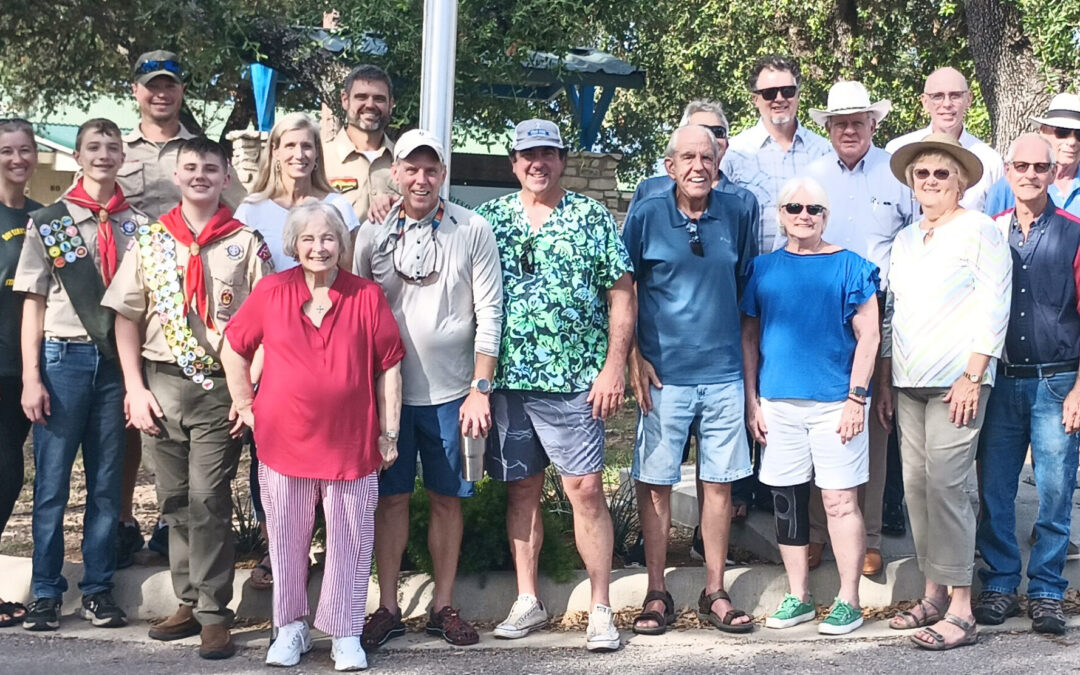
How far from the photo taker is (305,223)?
4.57 meters

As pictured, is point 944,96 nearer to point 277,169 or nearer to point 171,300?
point 277,169

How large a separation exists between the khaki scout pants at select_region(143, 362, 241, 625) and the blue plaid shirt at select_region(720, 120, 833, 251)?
8.61ft

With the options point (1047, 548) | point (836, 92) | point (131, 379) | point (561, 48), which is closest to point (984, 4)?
point (561, 48)

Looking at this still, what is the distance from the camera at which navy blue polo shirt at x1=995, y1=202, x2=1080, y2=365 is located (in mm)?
5062

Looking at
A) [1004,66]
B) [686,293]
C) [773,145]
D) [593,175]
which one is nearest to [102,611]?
[686,293]

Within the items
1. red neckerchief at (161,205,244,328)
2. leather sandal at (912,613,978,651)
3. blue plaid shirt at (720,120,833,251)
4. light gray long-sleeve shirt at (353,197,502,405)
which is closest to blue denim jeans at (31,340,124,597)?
red neckerchief at (161,205,244,328)

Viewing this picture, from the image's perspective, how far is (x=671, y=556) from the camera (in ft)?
19.6

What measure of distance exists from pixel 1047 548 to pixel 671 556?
5.73ft

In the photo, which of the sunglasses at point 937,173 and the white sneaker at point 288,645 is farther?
the sunglasses at point 937,173

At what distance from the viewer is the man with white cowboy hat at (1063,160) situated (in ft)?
18.5

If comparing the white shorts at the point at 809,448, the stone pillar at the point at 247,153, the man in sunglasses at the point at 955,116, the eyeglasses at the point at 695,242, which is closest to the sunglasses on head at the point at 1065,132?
the man in sunglasses at the point at 955,116

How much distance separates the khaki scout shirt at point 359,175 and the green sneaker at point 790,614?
101 inches

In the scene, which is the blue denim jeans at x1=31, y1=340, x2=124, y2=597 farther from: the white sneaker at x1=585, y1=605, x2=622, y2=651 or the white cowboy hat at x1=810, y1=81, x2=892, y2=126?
the white cowboy hat at x1=810, y1=81, x2=892, y2=126

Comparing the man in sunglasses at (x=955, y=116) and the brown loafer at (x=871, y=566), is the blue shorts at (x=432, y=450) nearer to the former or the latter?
the brown loafer at (x=871, y=566)
